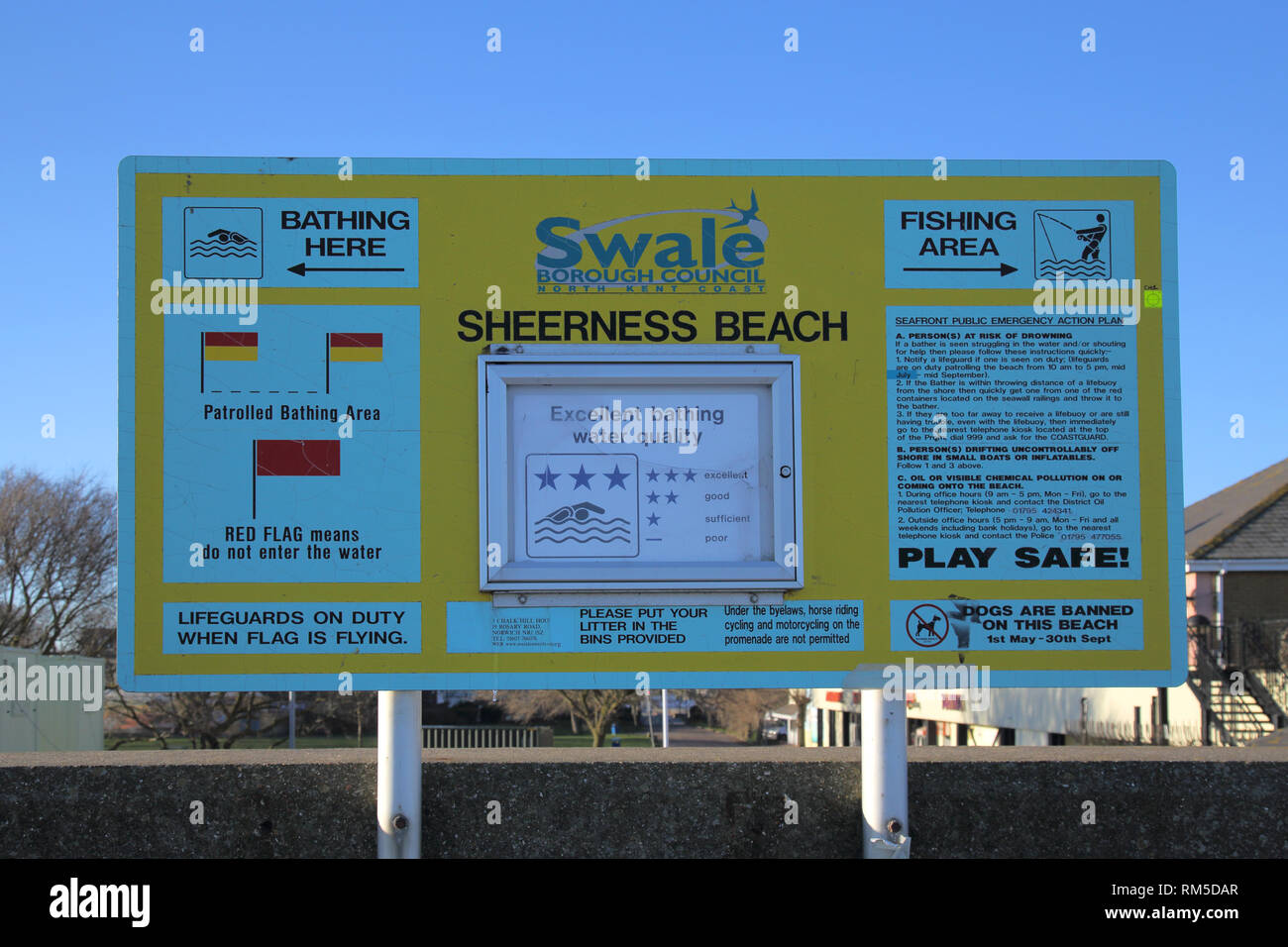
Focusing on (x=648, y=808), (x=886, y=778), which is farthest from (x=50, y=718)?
(x=886, y=778)

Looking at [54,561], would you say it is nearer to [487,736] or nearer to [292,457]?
[487,736]

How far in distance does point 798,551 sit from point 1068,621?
3.52 feet

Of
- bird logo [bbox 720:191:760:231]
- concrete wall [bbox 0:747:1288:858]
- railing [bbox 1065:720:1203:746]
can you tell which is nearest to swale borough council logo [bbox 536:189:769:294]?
bird logo [bbox 720:191:760:231]

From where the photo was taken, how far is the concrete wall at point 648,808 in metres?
4.13

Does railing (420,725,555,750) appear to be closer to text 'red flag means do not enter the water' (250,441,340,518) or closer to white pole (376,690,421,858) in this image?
white pole (376,690,421,858)

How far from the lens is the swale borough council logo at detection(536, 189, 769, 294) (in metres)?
4.22

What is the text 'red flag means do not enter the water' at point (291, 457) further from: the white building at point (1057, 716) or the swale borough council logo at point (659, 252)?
the white building at point (1057, 716)

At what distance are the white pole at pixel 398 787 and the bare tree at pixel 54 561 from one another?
4065 cm

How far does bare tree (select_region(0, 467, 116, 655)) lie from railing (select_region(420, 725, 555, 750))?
23.1 meters

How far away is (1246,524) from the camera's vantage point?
1283 inches
